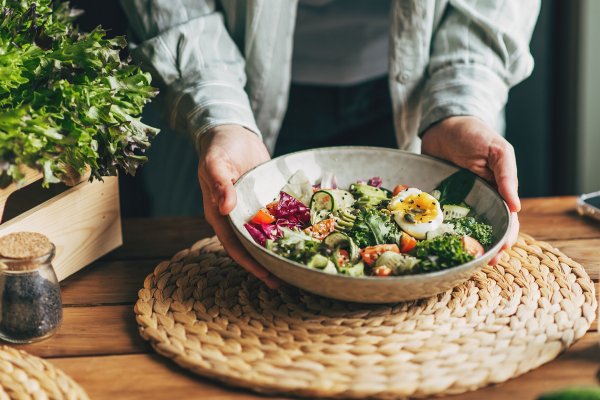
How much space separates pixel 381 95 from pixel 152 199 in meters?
1.11

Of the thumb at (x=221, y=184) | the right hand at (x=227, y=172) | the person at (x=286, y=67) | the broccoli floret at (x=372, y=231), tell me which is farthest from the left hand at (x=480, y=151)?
the thumb at (x=221, y=184)

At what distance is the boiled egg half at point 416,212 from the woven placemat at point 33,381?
79 cm

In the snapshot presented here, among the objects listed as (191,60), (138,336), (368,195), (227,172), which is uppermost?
(191,60)

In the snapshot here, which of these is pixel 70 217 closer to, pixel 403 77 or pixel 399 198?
pixel 399 198

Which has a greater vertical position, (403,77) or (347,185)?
(403,77)

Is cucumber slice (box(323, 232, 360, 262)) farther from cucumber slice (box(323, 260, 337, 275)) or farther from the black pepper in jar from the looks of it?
the black pepper in jar

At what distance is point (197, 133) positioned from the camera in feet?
6.47

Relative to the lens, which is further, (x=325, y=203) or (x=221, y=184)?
(x=325, y=203)

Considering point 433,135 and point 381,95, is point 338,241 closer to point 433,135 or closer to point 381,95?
point 433,135

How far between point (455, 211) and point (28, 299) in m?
Answer: 0.98

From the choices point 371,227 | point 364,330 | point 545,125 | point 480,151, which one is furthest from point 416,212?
point 545,125

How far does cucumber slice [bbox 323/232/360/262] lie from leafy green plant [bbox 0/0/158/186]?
1.64ft

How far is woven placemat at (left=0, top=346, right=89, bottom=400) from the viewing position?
1312 mm

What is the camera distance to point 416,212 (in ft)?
5.64
